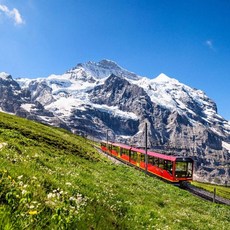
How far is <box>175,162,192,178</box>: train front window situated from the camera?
5578 cm

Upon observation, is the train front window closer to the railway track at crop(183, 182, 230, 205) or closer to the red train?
the red train

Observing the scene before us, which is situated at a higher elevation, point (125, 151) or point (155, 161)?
point (155, 161)

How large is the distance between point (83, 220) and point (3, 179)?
2.12 meters

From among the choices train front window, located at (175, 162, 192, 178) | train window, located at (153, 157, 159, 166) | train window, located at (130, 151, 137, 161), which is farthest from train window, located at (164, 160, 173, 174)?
train window, located at (130, 151, 137, 161)

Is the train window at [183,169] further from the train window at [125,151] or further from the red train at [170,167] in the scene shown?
the train window at [125,151]

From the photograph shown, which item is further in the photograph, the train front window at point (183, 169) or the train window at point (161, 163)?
the train window at point (161, 163)

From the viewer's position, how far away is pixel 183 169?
56938 millimetres

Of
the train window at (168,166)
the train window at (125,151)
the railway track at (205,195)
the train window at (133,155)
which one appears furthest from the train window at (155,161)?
the train window at (125,151)

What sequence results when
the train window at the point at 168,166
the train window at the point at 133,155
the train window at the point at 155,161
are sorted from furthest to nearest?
the train window at the point at 133,155 → the train window at the point at 155,161 → the train window at the point at 168,166

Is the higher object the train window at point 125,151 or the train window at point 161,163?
the train window at point 161,163

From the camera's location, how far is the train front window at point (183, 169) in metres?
55.8

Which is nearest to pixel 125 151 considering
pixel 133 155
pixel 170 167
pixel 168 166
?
pixel 133 155

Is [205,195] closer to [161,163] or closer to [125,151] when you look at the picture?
[161,163]

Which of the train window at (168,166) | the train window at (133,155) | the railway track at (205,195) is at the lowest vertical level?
the railway track at (205,195)
